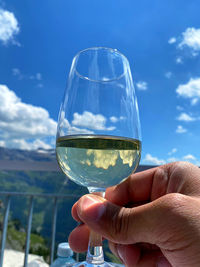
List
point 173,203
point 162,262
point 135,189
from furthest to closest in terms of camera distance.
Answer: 1. point 135,189
2. point 162,262
3. point 173,203

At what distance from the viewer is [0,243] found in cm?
218

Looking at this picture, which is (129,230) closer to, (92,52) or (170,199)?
(170,199)

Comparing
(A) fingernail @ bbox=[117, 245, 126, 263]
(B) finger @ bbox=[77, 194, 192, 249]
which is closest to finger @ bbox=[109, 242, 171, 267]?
(A) fingernail @ bbox=[117, 245, 126, 263]

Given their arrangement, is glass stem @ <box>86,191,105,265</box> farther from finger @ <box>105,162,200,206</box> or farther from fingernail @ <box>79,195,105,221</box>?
finger @ <box>105,162,200,206</box>

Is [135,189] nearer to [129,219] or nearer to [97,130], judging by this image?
[129,219]

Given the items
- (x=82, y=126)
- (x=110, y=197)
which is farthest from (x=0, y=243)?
(x=82, y=126)

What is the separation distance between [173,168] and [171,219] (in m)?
0.33

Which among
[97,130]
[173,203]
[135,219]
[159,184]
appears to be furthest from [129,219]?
[159,184]

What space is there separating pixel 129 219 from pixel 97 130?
0.84 ft

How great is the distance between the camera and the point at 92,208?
602 millimetres

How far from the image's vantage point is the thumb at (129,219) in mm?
575

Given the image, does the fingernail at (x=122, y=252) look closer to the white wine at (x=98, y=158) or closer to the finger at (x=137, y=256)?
the finger at (x=137, y=256)

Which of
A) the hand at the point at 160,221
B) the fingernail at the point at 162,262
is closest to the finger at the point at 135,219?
the hand at the point at 160,221

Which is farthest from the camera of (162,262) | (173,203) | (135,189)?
(135,189)
